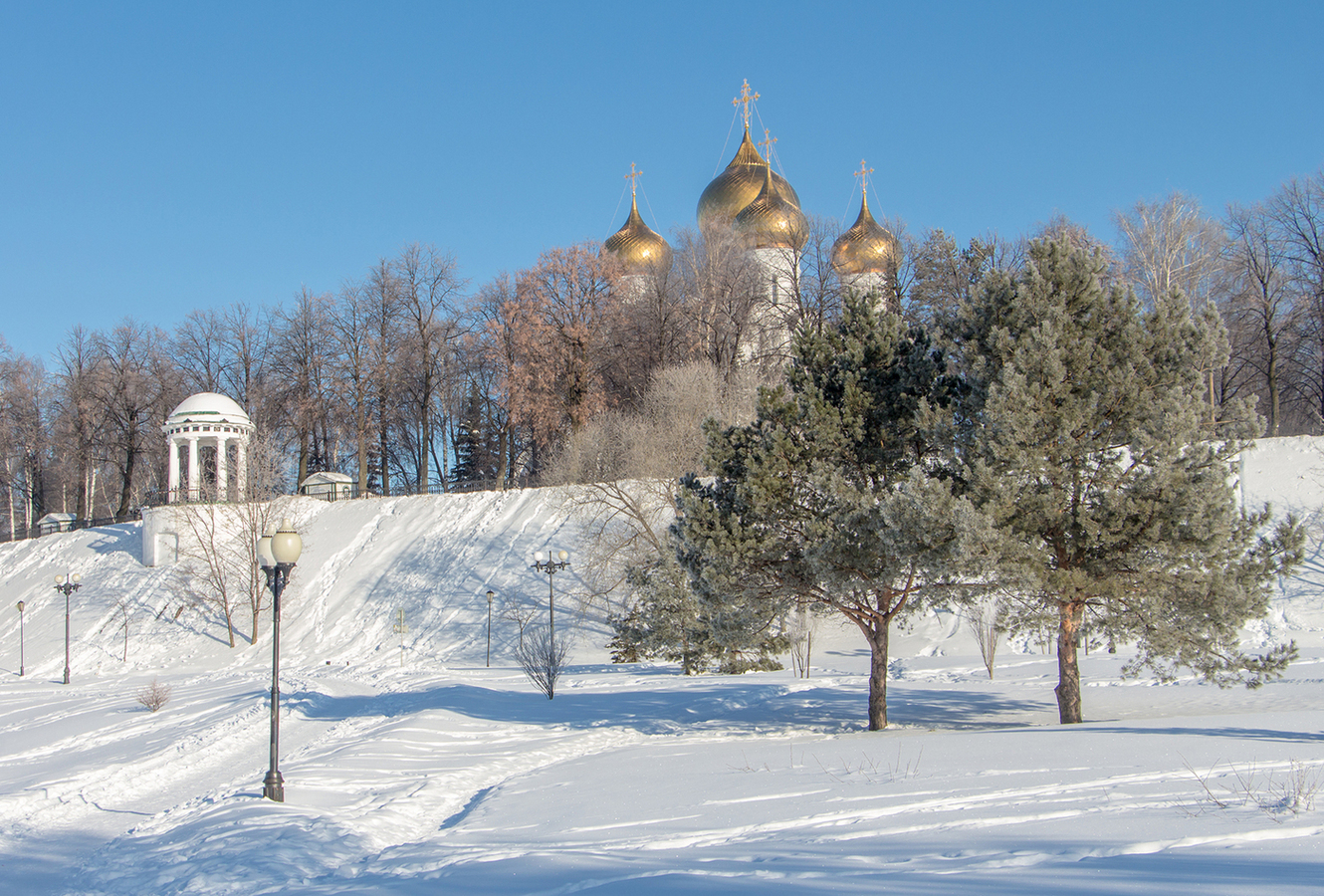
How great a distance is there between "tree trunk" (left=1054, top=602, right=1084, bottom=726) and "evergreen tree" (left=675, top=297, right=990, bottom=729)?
1335 mm

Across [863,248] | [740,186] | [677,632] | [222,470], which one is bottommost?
[677,632]

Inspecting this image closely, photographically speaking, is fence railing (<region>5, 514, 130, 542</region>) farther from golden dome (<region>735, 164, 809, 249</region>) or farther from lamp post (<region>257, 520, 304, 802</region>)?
lamp post (<region>257, 520, 304, 802</region>)

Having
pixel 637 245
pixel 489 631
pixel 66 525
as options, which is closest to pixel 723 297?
pixel 637 245

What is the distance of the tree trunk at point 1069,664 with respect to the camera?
11.9 metres

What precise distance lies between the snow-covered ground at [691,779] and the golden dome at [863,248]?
1812 centimetres

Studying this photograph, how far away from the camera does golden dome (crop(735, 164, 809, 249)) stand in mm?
39781

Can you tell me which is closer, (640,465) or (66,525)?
(640,465)

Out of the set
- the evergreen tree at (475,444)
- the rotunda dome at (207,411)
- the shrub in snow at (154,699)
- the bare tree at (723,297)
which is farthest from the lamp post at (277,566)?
the evergreen tree at (475,444)

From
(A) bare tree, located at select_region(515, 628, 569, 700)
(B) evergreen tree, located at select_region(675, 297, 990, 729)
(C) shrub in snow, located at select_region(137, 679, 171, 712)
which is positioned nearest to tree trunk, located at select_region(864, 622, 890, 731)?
(B) evergreen tree, located at select_region(675, 297, 990, 729)

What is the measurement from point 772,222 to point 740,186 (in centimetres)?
433

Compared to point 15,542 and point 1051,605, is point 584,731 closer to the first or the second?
point 1051,605

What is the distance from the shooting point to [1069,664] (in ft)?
39.8

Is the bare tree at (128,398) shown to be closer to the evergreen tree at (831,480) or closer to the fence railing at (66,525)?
the fence railing at (66,525)

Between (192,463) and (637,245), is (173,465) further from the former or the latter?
(637,245)
